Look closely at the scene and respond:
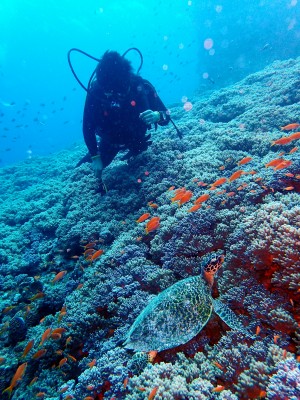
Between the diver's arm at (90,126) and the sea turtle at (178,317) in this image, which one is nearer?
the sea turtle at (178,317)

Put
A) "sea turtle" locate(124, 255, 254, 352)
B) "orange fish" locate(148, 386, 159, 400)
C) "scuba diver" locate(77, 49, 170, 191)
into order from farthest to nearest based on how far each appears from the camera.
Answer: "scuba diver" locate(77, 49, 170, 191) < "sea turtle" locate(124, 255, 254, 352) < "orange fish" locate(148, 386, 159, 400)

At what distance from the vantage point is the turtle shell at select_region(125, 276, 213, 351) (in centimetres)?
255

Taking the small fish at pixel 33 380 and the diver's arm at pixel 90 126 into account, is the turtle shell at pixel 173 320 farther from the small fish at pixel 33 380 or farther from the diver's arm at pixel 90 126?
the diver's arm at pixel 90 126

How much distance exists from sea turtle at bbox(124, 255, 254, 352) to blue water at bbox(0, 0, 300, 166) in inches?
685

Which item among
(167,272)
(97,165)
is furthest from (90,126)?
(167,272)

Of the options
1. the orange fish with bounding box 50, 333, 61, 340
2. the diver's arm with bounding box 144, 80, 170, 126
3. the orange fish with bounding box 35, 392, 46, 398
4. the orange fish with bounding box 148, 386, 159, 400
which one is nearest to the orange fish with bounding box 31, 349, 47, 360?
the orange fish with bounding box 50, 333, 61, 340

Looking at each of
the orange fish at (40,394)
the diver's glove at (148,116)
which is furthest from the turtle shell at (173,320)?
the diver's glove at (148,116)

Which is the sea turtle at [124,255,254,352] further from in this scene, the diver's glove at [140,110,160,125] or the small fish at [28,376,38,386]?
the diver's glove at [140,110,160,125]

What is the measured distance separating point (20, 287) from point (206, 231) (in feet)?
16.5

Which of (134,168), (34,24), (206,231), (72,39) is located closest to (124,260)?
(206,231)

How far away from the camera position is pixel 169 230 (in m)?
4.71

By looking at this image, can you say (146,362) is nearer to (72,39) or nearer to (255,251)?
(255,251)

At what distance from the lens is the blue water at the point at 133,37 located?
28.4 m

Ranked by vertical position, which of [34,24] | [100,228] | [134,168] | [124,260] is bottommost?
[124,260]
